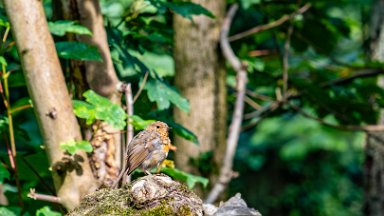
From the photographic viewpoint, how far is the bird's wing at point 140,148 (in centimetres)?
273

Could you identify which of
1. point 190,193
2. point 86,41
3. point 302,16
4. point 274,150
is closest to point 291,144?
point 274,150

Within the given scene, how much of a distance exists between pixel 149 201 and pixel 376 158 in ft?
16.2

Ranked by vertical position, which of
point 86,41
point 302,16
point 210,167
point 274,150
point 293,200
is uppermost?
point 86,41

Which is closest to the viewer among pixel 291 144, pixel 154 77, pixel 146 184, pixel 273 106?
pixel 146 184

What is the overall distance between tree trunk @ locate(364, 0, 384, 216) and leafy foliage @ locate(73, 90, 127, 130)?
13.5 feet

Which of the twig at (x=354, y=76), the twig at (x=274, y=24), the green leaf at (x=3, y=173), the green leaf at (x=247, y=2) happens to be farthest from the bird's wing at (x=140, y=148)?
the twig at (x=354, y=76)

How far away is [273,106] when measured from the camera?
18.0 ft

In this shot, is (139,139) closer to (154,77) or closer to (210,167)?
(154,77)

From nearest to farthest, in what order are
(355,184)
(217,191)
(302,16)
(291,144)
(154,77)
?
(154,77) < (217,191) < (302,16) < (291,144) < (355,184)

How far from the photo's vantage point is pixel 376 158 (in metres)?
6.64

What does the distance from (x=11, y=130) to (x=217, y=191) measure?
4.63 ft

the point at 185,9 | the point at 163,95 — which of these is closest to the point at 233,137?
Result: the point at 163,95

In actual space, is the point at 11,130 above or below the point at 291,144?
above

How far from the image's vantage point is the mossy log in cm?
209
